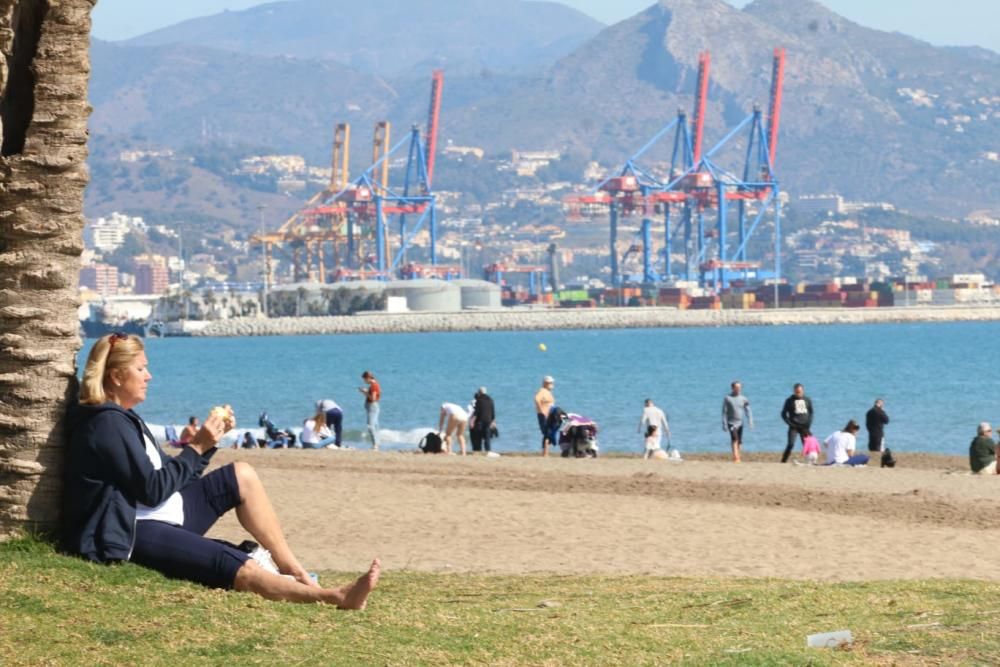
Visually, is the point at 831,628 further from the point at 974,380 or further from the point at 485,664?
the point at 974,380

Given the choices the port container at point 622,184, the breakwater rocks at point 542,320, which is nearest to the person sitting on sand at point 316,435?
the breakwater rocks at point 542,320

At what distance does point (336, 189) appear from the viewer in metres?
162

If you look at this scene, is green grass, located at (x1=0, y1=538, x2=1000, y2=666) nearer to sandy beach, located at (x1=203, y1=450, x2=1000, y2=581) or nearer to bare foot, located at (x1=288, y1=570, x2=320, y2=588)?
bare foot, located at (x1=288, y1=570, x2=320, y2=588)

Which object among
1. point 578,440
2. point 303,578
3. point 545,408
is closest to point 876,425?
point 578,440

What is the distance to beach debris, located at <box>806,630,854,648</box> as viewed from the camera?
19.4 feet

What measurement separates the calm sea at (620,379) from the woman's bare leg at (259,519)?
2407 centimetres

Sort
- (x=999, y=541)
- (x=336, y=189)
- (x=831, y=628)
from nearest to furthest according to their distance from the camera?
1. (x=831, y=628)
2. (x=999, y=541)
3. (x=336, y=189)

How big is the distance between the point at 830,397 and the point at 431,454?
2995 cm

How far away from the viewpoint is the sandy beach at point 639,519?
9820mm

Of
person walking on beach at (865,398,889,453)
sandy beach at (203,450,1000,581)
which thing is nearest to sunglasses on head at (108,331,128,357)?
sandy beach at (203,450,1000,581)

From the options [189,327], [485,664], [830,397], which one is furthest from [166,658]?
[189,327]

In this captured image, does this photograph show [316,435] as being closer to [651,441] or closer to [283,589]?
[651,441]

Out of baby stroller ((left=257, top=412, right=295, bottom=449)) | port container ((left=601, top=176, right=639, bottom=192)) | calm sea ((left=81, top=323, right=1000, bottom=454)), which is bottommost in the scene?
calm sea ((left=81, top=323, right=1000, bottom=454))

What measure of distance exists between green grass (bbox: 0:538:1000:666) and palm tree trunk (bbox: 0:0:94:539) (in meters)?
0.28
